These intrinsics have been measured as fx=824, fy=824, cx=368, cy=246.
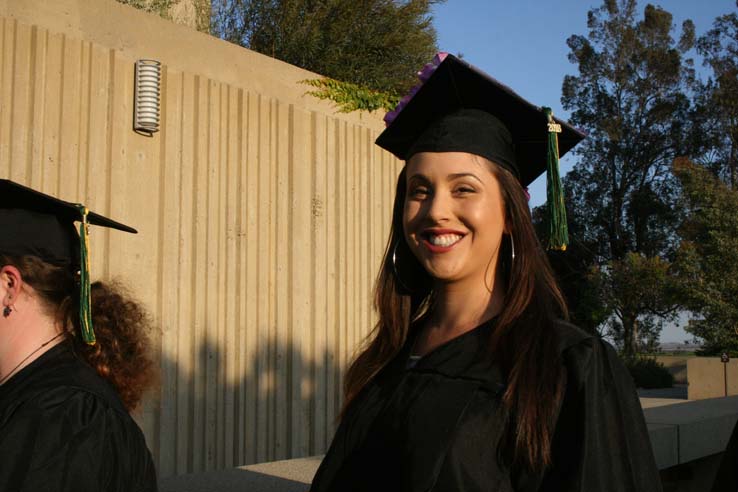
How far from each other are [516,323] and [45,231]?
1587mm

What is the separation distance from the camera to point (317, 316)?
7645mm

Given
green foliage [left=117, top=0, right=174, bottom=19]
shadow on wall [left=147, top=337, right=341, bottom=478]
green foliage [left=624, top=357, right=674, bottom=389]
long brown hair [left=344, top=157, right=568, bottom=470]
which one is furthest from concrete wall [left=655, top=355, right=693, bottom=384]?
long brown hair [left=344, top=157, right=568, bottom=470]

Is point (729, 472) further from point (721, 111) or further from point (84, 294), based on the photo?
point (721, 111)

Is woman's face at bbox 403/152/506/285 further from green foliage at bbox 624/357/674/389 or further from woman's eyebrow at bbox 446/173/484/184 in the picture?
green foliage at bbox 624/357/674/389

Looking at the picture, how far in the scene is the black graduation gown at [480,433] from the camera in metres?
1.66

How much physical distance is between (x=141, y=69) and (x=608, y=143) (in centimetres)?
2917

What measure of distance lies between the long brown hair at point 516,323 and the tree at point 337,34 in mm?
8508

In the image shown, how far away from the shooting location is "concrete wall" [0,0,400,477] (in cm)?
562

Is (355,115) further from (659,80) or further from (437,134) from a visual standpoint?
(659,80)

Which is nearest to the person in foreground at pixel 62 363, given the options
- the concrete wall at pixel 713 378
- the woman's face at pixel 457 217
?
the woman's face at pixel 457 217

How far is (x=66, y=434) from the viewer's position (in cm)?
221

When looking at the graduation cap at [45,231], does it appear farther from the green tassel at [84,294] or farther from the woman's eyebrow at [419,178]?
the woman's eyebrow at [419,178]

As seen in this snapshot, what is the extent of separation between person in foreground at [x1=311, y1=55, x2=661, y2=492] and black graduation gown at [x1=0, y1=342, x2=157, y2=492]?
63 cm

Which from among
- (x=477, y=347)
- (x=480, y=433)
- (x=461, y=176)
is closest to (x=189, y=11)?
(x=461, y=176)
